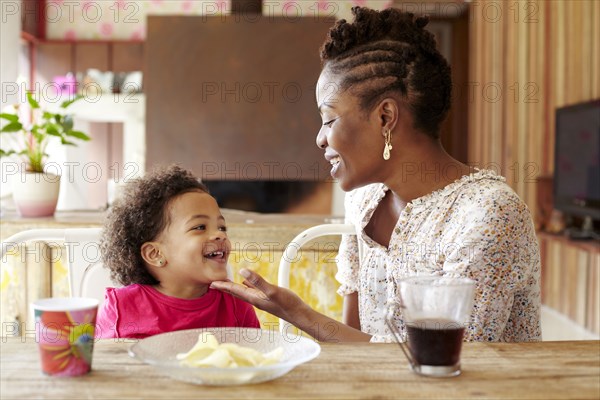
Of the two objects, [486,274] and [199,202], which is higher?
[199,202]

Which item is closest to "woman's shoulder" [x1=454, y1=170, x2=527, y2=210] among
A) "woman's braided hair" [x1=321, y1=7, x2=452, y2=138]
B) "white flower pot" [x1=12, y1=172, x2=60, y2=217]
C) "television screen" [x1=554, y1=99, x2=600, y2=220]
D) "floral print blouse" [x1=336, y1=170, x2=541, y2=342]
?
"floral print blouse" [x1=336, y1=170, x2=541, y2=342]

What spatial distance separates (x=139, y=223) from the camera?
5.54ft

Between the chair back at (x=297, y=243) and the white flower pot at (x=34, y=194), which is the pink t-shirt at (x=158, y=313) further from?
the white flower pot at (x=34, y=194)

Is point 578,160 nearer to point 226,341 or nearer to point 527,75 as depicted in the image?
point 527,75

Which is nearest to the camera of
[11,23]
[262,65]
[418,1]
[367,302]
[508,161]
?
[367,302]

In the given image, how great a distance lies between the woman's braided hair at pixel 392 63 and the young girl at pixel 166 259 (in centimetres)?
42

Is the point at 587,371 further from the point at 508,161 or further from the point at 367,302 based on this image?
the point at 508,161

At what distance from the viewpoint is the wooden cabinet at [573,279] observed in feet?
12.4

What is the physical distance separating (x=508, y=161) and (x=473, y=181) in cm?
399

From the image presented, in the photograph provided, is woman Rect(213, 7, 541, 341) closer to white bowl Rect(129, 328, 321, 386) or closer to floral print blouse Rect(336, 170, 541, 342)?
floral print blouse Rect(336, 170, 541, 342)

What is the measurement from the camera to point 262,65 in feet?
15.0

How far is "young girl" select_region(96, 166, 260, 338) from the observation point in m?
1.57

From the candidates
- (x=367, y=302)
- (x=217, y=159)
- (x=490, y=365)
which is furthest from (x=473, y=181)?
(x=217, y=159)

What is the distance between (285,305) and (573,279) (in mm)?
3255
